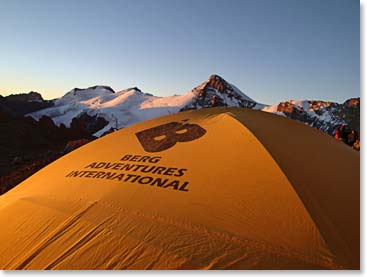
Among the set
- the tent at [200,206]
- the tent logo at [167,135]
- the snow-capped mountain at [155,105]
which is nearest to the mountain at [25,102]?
the snow-capped mountain at [155,105]

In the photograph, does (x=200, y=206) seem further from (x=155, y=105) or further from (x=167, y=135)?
(x=155, y=105)

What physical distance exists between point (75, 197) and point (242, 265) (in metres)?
2.47

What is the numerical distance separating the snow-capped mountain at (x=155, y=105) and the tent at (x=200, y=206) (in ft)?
206

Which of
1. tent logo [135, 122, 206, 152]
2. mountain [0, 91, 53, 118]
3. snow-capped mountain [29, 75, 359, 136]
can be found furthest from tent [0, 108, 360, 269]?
mountain [0, 91, 53, 118]

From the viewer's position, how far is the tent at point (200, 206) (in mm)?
2979

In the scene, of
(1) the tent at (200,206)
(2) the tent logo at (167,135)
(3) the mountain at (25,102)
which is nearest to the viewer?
(1) the tent at (200,206)

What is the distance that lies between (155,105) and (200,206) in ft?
364

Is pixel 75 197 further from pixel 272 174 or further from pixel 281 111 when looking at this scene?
pixel 281 111

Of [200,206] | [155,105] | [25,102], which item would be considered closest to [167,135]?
[200,206]

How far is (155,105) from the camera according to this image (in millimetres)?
113062

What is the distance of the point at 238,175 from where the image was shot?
151 inches

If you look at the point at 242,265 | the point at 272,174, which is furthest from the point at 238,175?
the point at 242,265

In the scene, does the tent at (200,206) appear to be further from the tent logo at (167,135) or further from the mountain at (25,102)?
the mountain at (25,102)

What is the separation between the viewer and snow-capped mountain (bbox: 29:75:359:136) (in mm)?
94062
